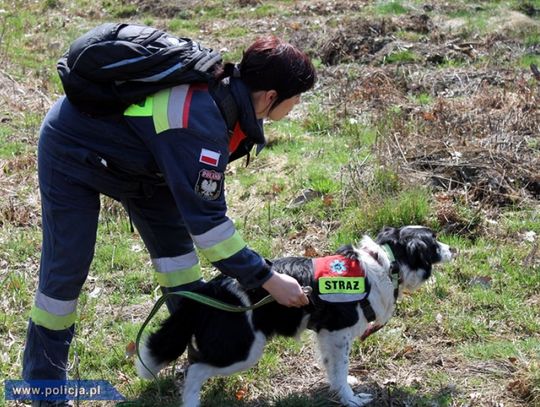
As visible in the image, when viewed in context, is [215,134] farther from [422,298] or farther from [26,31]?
[26,31]

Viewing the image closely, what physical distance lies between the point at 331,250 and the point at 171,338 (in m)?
2.13

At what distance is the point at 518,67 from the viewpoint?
9.73 meters

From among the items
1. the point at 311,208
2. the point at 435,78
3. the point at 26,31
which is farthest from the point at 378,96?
the point at 26,31

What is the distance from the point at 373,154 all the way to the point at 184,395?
3.69m

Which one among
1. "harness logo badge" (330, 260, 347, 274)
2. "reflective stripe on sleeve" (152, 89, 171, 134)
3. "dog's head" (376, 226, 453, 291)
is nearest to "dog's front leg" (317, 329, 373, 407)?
"harness logo badge" (330, 260, 347, 274)

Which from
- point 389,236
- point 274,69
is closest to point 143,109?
point 274,69

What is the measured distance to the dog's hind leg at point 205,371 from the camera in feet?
13.4

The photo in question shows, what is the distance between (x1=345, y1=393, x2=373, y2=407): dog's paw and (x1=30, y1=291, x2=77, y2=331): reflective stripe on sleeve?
1610 mm

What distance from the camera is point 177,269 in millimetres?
4488

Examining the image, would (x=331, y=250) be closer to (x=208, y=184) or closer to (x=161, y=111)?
(x=208, y=184)

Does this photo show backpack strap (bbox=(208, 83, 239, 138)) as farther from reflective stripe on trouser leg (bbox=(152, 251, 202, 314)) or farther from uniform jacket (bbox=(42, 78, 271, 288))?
reflective stripe on trouser leg (bbox=(152, 251, 202, 314))

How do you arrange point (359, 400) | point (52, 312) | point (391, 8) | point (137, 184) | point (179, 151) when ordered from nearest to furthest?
point (179, 151) < point (137, 184) < point (52, 312) < point (359, 400) < point (391, 8)

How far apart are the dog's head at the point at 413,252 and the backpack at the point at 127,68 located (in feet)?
4.28

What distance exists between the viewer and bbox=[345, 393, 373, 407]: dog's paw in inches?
168
